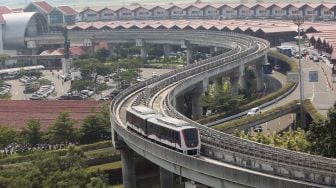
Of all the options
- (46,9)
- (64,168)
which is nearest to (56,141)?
(64,168)

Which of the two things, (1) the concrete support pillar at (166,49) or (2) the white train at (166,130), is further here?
(1) the concrete support pillar at (166,49)

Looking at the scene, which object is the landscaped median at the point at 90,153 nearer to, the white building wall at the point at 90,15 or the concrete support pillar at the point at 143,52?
the concrete support pillar at the point at 143,52

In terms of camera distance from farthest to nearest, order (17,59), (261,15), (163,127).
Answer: (261,15), (17,59), (163,127)

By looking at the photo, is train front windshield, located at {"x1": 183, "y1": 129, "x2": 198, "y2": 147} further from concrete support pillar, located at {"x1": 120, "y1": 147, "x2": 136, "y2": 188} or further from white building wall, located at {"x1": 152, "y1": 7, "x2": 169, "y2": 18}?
white building wall, located at {"x1": 152, "y1": 7, "x2": 169, "y2": 18}

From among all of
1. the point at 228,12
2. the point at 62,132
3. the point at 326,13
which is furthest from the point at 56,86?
the point at 228,12

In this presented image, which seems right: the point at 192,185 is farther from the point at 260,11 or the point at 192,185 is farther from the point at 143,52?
the point at 260,11

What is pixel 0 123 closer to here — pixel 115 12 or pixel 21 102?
pixel 21 102

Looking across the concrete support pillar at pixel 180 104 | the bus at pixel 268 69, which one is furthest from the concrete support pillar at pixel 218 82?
the bus at pixel 268 69
